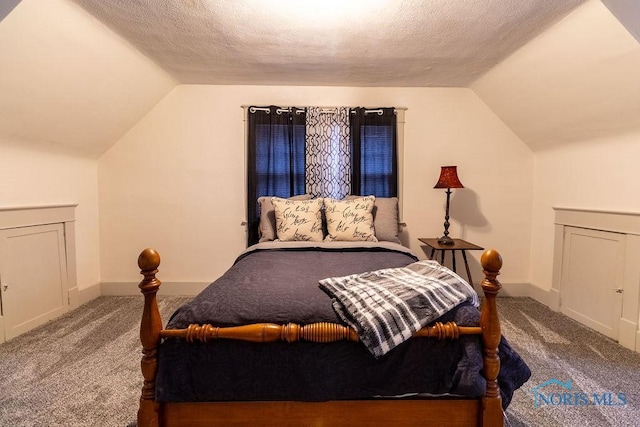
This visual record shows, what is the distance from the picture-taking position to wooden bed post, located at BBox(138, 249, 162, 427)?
107 cm

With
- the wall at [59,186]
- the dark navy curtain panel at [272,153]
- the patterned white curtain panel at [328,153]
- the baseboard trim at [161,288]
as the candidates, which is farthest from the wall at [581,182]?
the wall at [59,186]

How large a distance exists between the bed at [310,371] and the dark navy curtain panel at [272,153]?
201 cm

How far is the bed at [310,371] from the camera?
42.0 inches

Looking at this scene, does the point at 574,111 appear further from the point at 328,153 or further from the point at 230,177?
the point at 230,177

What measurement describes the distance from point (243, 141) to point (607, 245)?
126 inches

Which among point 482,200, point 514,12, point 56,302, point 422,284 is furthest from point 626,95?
point 56,302

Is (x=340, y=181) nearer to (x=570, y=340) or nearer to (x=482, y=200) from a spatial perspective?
(x=482, y=200)

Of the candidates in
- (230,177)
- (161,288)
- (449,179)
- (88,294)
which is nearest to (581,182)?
(449,179)

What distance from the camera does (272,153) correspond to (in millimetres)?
3086

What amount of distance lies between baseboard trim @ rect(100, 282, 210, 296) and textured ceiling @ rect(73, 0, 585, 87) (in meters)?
2.04

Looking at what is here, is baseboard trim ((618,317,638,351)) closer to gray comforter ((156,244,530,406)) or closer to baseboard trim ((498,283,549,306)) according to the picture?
baseboard trim ((498,283,549,306))

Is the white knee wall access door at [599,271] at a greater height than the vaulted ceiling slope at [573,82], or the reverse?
the vaulted ceiling slope at [573,82]

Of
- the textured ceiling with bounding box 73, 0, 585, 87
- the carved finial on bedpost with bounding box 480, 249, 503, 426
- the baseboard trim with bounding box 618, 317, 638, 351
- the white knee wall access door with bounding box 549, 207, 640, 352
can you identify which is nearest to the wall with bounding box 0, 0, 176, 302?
the textured ceiling with bounding box 73, 0, 585, 87

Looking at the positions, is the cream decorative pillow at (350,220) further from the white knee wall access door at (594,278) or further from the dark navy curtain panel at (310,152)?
the white knee wall access door at (594,278)
